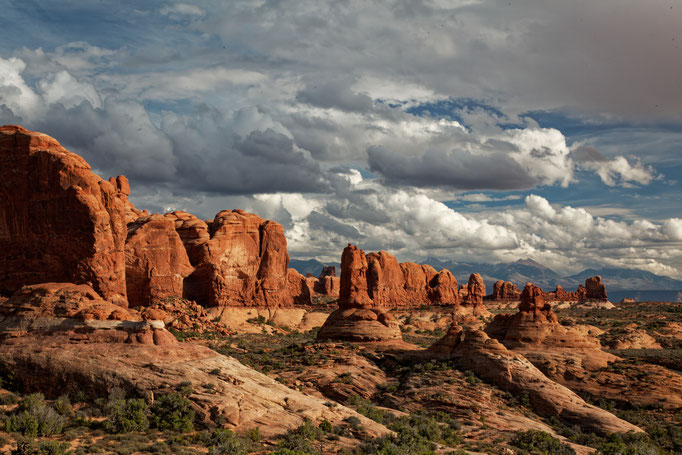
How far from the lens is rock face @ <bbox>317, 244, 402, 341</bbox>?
209ft

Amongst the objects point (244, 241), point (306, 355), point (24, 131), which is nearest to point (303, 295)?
point (244, 241)

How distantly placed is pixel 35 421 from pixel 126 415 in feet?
13.3

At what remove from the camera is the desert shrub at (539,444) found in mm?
35188

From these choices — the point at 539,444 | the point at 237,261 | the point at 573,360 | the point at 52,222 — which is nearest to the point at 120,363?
the point at 52,222

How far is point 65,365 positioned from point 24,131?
19.2 meters

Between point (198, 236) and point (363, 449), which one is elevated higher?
point (198, 236)

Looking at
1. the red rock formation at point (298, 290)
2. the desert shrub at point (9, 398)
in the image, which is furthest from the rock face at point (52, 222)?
A: the red rock formation at point (298, 290)

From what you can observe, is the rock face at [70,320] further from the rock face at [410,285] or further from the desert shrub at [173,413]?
the rock face at [410,285]

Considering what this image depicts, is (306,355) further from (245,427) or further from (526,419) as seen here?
(245,427)

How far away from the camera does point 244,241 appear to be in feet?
341

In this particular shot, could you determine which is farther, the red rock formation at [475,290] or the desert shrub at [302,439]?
the red rock formation at [475,290]

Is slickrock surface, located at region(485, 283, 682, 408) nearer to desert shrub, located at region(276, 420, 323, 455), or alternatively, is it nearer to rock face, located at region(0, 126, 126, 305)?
desert shrub, located at region(276, 420, 323, 455)

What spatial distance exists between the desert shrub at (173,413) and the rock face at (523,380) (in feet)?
99.9

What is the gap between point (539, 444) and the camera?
36.3 metres
